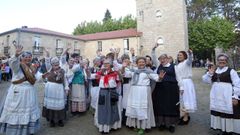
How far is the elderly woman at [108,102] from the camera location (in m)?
5.42

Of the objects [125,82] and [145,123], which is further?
[125,82]

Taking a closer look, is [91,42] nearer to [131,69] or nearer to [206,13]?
[206,13]

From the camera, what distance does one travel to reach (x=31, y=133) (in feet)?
16.6

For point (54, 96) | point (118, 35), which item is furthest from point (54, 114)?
point (118, 35)

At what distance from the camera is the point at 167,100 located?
556 centimetres

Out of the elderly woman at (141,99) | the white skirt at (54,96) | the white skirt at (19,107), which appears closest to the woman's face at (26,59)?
the white skirt at (19,107)

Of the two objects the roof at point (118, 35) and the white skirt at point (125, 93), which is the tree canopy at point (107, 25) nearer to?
the roof at point (118, 35)

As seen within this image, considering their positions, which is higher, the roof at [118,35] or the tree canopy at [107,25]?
the tree canopy at [107,25]

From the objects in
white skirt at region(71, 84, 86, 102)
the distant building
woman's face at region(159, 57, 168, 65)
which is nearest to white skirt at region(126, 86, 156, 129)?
woman's face at region(159, 57, 168, 65)

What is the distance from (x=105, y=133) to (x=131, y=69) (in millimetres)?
1610

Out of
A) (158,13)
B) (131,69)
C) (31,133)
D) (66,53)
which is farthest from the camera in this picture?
(158,13)

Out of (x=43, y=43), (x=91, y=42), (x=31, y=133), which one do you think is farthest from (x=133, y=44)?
(x=31, y=133)

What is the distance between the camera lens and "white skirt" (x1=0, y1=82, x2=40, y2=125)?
482 cm

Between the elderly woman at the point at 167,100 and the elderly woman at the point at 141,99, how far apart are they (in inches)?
8.5
